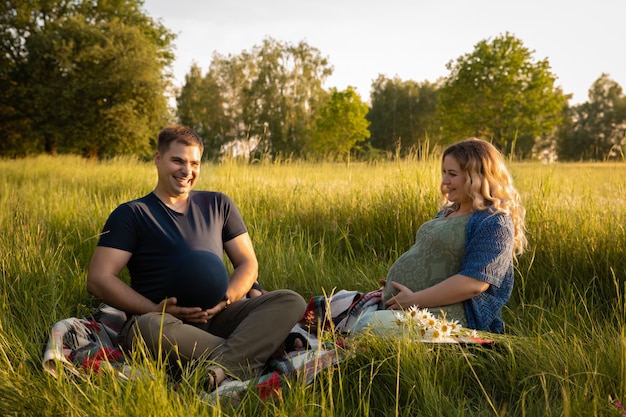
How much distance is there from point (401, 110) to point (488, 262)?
49347mm

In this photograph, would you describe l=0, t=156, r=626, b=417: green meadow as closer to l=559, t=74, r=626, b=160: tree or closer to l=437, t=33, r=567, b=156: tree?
l=437, t=33, r=567, b=156: tree

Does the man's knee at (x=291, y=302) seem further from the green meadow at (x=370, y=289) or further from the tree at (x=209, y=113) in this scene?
the tree at (x=209, y=113)

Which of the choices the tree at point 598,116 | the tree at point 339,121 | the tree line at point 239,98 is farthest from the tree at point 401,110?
the tree at point 598,116

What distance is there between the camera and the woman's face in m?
3.05

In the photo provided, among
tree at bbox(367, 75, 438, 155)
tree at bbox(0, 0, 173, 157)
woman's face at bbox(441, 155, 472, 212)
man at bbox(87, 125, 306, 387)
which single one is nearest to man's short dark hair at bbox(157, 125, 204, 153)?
man at bbox(87, 125, 306, 387)

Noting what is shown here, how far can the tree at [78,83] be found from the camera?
23.7 m

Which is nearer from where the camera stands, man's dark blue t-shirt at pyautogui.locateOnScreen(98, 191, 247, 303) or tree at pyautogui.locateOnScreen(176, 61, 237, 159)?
man's dark blue t-shirt at pyautogui.locateOnScreen(98, 191, 247, 303)

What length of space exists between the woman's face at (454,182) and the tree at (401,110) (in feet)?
151

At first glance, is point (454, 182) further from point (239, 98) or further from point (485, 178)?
point (239, 98)

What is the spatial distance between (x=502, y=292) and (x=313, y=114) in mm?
39382

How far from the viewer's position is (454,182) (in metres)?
3.06

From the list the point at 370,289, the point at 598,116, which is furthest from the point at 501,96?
the point at 370,289

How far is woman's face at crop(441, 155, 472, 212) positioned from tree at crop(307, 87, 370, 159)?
109 ft

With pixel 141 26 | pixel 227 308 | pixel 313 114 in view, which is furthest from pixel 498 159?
pixel 313 114
